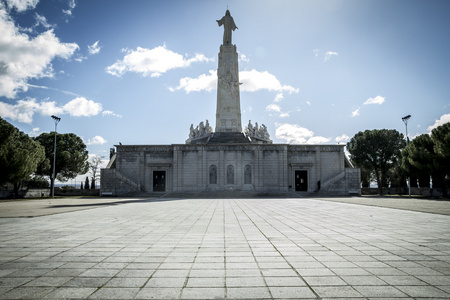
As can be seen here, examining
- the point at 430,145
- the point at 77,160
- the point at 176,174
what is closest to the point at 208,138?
the point at 176,174

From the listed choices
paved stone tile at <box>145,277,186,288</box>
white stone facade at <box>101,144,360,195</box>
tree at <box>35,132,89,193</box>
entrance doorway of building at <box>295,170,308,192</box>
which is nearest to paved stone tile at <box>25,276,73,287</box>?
paved stone tile at <box>145,277,186,288</box>

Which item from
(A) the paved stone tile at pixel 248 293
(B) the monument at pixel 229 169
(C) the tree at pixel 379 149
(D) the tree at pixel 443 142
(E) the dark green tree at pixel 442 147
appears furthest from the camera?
(C) the tree at pixel 379 149

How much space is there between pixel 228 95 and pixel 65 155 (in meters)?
→ 31.2

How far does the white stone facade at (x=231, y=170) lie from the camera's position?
4443 cm

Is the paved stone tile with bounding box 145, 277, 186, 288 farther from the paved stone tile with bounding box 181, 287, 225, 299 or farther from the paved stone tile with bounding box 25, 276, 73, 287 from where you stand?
the paved stone tile with bounding box 25, 276, 73, 287

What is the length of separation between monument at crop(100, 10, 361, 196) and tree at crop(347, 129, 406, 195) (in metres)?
15.6

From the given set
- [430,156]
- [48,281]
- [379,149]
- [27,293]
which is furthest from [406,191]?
[27,293]

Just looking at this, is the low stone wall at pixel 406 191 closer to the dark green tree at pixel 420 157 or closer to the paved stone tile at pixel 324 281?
the dark green tree at pixel 420 157

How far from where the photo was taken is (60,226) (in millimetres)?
11375

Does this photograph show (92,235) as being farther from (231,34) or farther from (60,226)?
(231,34)

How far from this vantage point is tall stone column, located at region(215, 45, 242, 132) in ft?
177

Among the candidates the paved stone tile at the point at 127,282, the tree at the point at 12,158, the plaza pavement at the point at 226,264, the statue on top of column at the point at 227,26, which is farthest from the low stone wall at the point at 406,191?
the tree at the point at 12,158

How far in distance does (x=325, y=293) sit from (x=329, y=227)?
7.03 m

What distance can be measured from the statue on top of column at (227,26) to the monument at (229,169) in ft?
68.4
